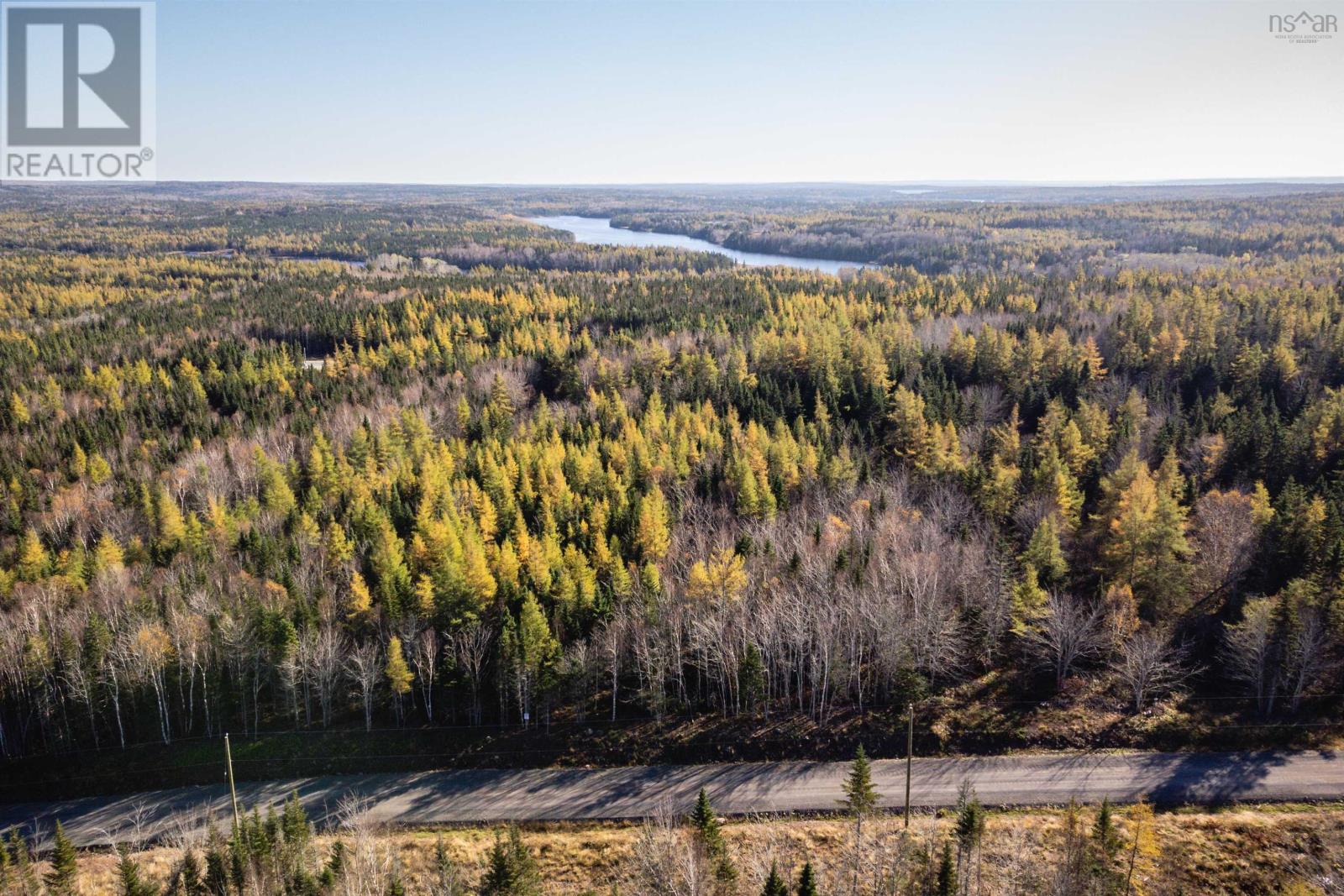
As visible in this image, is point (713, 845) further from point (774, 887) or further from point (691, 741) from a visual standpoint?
point (691, 741)

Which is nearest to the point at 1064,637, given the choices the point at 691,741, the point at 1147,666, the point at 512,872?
the point at 1147,666

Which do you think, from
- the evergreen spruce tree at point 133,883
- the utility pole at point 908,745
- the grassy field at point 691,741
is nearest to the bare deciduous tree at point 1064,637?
the grassy field at point 691,741

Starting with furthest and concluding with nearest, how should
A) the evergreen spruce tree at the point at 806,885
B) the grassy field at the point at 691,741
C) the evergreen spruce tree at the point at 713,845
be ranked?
the grassy field at the point at 691,741 < the evergreen spruce tree at the point at 713,845 < the evergreen spruce tree at the point at 806,885

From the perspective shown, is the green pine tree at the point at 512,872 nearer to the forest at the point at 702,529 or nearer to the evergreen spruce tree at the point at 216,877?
the evergreen spruce tree at the point at 216,877

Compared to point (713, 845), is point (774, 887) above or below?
above

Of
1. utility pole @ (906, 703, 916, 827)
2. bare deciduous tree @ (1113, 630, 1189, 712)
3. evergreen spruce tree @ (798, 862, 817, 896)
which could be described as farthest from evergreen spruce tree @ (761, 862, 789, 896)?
bare deciduous tree @ (1113, 630, 1189, 712)

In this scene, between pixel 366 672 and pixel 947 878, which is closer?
pixel 947 878

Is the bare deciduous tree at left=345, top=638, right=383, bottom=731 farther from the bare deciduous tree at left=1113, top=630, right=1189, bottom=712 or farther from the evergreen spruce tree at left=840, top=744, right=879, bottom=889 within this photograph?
the bare deciduous tree at left=1113, top=630, right=1189, bottom=712
